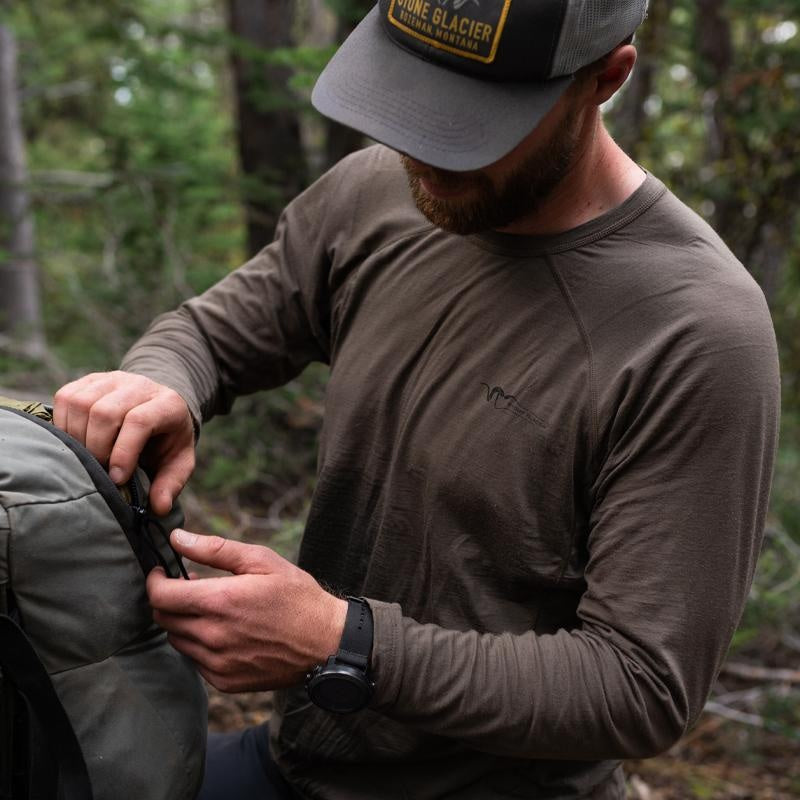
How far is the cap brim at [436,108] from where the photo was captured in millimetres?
1410

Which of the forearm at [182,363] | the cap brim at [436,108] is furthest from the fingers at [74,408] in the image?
the cap brim at [436,108]

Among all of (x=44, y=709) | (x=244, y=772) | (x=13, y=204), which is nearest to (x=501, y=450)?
(x=44, y=709)

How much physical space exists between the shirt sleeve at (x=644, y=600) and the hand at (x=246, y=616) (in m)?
0.11

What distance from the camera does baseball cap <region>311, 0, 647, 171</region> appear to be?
1378mm

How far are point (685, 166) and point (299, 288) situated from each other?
3998 mm

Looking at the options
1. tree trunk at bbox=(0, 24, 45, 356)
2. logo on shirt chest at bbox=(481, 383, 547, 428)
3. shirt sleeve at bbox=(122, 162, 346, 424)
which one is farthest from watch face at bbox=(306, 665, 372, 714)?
tree trunk at bbox=(0, 24, 45, 356)

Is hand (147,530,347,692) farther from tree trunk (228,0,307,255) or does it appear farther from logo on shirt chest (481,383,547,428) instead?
tree trunk (228,0,307,255)

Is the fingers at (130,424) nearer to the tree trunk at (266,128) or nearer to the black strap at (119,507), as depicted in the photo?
the black strap at (119,507)

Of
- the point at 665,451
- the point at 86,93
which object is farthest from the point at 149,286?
the point at 86,93

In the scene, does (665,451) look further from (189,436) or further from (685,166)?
(685,166)

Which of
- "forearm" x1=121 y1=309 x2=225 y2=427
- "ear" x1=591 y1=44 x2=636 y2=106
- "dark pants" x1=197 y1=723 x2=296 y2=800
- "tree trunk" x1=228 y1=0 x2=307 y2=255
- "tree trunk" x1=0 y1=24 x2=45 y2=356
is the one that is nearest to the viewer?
"ear" x1=591 y1=44 x2=636 y2=106

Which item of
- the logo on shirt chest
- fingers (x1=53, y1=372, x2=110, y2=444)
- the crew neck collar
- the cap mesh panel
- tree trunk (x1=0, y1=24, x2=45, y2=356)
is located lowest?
tree trunk (x1=0, y1=24, x2=45, y2=356)

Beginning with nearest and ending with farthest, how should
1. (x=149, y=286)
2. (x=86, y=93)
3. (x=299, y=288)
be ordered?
(x=299, y=288) → (x=149, y=286) → (x=86, y=93)

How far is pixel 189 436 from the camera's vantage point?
166 centimetres
